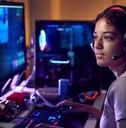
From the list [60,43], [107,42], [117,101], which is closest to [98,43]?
[107,42]

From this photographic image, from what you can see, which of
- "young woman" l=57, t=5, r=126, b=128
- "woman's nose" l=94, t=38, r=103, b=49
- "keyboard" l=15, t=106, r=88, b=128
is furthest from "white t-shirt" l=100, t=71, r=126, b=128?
"keyboard" l=15, t=106, r=88, b=128

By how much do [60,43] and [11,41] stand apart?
0.38 m

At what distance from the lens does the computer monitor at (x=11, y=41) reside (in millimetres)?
1917

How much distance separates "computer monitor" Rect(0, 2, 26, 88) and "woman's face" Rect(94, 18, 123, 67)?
690 mm

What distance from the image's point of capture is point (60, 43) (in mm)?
2332

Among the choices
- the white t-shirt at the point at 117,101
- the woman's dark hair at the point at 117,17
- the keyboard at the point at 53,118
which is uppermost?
the woman's dark hair at the point at 117,17

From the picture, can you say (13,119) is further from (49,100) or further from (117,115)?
(117,115)

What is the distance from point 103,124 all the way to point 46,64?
1.07 m

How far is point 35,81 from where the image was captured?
2.39 m

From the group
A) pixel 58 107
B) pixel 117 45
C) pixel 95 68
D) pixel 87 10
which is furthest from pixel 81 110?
pixel 87 10

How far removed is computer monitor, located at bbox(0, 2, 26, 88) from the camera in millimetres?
1917

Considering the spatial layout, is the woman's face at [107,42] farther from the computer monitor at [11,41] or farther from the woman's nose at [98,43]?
the computer monitor at [11,41]

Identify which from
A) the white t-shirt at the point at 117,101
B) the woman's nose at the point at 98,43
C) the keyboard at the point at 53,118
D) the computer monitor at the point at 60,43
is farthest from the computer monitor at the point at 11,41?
the white t-shirt at the point at 117,101

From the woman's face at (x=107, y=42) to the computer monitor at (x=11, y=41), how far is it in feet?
2.26
